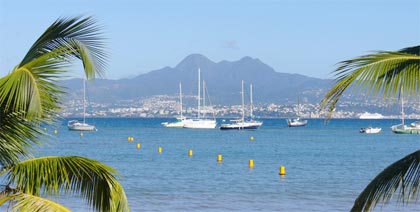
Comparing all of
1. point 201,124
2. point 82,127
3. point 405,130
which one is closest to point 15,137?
point 405,130

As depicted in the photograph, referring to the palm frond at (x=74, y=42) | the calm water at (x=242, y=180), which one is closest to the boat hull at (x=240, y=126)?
the calm water at (x=242, y=180)

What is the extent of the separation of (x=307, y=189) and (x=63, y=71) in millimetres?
26030

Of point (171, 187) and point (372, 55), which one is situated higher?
point (372, 55)

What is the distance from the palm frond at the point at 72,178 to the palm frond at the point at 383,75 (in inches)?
107

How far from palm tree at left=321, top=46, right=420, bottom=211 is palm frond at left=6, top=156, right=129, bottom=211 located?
8.89ft

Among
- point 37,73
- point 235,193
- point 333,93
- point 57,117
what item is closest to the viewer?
point 333,93

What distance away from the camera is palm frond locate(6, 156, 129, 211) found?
853cm

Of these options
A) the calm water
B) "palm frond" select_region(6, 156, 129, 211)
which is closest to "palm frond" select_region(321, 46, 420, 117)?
"palm frond" select_region(6, 156, 129, 211)

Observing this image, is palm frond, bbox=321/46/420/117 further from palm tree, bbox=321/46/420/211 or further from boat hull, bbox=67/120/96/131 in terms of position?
boat hull, bbox=67/120/96/131

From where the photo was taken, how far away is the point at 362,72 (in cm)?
710

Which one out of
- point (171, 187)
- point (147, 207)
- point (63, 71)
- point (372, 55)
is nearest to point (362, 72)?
point (372, 55)

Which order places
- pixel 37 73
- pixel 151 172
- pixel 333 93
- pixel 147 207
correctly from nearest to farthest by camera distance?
pixel 333 93 < pixel 37 73 < pixel 147 207 < pixel 151 172

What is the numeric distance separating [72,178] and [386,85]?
3647mm

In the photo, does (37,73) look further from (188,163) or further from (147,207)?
(188,163)
